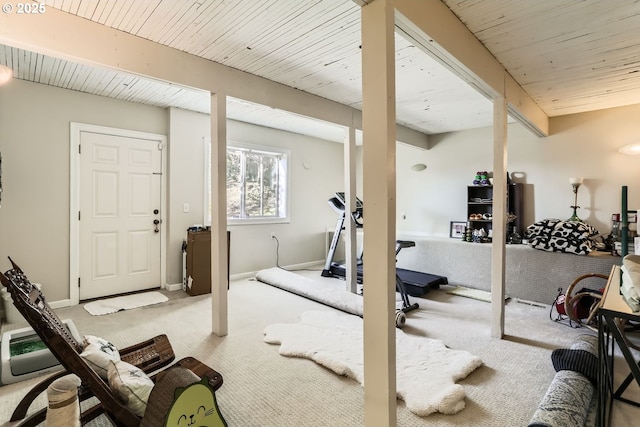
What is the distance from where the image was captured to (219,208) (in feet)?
8.98

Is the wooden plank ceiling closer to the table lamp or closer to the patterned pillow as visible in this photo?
the table lamp

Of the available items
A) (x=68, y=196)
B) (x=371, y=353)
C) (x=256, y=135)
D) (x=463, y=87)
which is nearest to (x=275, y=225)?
(x=256, y=135)

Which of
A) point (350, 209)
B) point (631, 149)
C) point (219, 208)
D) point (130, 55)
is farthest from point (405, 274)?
point (130, 55)

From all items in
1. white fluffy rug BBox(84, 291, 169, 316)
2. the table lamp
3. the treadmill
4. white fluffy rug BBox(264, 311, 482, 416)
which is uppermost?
the table lamp

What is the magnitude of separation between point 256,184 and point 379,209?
4.11m

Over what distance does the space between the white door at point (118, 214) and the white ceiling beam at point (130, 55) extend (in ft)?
6.46

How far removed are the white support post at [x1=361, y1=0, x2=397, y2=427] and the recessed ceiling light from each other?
417 cm

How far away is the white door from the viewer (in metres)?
3.71

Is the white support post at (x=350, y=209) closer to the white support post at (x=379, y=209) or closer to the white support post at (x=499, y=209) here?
the white support post at (x=499, y=209)

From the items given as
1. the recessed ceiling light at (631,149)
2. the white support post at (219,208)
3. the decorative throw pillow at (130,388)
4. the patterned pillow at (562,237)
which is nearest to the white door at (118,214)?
the white support post at (219,208)

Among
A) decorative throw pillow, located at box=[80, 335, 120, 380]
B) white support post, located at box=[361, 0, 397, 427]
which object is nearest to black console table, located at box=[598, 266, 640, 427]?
white support post, located at box=[361, 0, 397, 427]

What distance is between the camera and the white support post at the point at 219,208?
2732 millimetres

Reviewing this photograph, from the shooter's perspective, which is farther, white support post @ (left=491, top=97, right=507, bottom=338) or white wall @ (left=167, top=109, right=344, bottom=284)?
white wall @ (left=167, top=109, right=344, bottom=284)

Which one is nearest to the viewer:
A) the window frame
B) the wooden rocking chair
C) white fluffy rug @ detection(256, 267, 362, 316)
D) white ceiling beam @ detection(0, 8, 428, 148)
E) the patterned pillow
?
the wooden rocking chair
